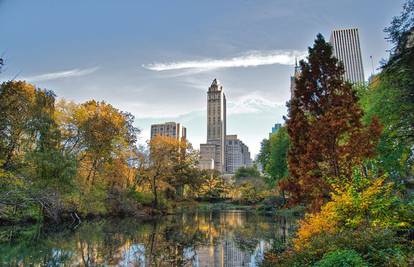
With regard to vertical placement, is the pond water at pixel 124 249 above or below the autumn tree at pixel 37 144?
below

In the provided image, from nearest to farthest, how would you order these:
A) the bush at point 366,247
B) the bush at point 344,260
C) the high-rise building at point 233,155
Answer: the bush at point 344,260
the bush at point 366,247
the high-rise building at point 233,155

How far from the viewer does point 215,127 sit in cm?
15150

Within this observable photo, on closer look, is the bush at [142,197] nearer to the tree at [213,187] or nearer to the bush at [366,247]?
the tree at [213,187]

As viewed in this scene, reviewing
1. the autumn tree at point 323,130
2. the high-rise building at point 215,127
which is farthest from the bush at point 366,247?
the high-rise building at point 215,127

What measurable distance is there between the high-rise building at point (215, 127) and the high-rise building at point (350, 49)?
217 feet

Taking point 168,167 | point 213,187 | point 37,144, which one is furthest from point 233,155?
point 37,144

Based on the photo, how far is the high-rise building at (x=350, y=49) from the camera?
284 ft

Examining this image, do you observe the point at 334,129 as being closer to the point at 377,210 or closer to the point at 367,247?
the point at 377,210

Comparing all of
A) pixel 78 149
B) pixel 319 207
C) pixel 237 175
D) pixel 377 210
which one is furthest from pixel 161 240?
pixel 237 175

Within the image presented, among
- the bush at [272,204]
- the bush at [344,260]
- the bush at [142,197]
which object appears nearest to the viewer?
the bush at [344,260]

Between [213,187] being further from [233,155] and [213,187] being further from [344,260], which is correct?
[233,155]

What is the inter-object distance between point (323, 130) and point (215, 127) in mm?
141496

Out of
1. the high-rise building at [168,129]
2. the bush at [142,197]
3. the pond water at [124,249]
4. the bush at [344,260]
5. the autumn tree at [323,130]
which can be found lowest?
the pond water at [124,249]

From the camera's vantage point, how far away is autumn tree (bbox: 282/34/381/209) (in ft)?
32.9
